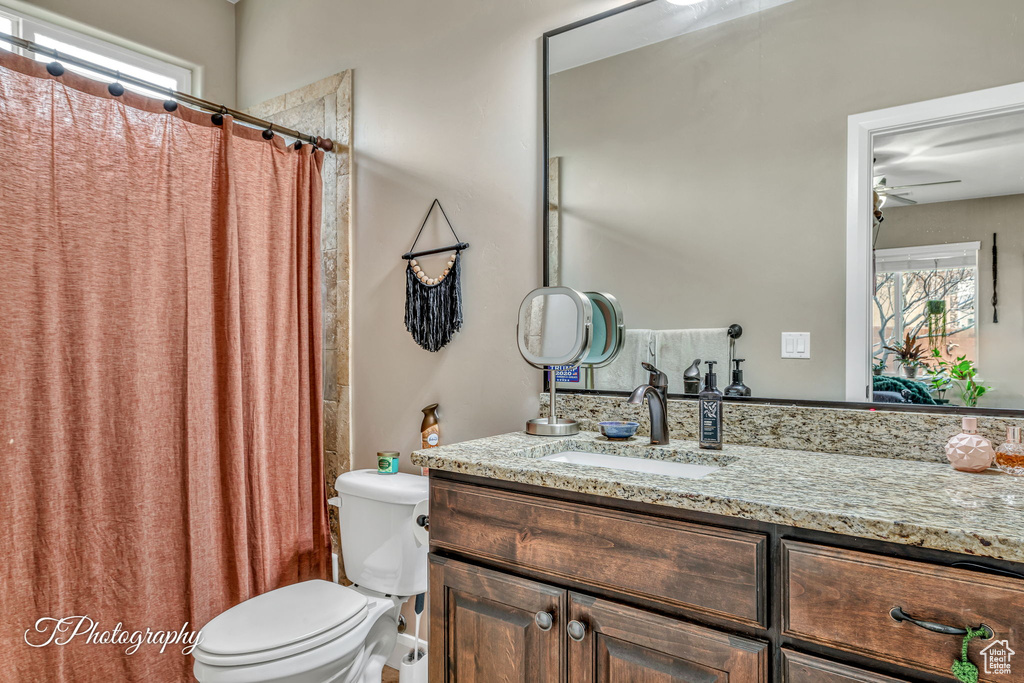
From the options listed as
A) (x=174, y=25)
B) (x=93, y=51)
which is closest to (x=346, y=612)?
(x=93, y=51)

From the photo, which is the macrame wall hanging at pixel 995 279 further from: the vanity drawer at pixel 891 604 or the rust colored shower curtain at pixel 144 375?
the rust colored shower curtain at pixel 144 375

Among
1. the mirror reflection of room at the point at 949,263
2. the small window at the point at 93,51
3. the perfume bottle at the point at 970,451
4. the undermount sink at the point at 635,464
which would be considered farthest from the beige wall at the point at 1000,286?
the small window at the point at 93,51

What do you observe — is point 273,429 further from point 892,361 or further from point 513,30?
point 892,361

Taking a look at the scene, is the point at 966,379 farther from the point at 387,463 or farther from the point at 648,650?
the point at 387,463

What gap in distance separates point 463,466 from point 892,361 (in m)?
0.97

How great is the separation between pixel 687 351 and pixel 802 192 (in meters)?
0.47

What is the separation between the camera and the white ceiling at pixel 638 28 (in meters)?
1.47

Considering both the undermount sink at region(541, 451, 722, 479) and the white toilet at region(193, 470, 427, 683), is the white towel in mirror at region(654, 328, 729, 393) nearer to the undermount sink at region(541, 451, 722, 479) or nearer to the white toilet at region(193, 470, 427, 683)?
the undermount sink at region(541, 451, 722, 479)

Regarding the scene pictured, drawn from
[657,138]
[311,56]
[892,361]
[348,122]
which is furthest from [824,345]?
[311,56]

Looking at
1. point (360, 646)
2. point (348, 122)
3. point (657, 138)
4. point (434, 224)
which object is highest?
point (348, 122)

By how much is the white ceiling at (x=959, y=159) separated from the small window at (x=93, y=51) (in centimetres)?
225

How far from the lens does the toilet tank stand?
5.77 feet

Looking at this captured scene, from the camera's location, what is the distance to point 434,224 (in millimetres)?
2023

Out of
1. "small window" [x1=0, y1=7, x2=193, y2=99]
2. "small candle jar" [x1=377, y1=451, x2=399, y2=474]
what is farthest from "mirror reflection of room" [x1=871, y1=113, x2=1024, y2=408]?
"small window" [x1=0, y1=7, x2=193, y2=99]
